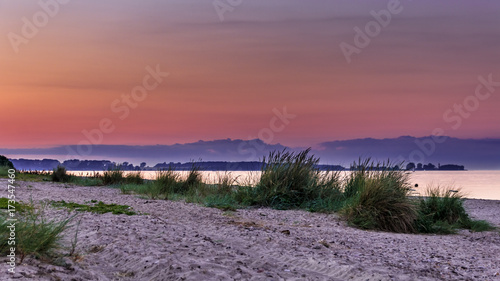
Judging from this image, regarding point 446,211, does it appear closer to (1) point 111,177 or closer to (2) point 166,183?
(2) point 166,183

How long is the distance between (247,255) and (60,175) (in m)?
17.7

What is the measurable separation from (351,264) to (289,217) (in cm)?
464

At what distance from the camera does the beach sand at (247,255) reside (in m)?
A: 4.25

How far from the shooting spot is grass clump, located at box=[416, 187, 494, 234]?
1013 centimetres

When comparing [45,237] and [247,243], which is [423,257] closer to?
[247,243]

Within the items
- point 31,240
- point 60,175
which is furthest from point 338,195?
point 60,175

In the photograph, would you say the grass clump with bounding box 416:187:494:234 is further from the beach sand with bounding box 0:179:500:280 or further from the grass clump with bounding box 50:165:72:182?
the grass clump with bounding box 50:165:72:182

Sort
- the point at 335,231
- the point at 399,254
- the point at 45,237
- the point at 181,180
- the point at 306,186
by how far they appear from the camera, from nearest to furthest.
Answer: the point at 45,237 < the point at 399,254 < the point at 335,231 < the point at 306,186 < the point at 181,180

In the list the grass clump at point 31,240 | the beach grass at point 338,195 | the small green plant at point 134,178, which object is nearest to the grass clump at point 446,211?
the beach grass at point 338,195

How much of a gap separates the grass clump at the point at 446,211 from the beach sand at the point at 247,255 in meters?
2.07

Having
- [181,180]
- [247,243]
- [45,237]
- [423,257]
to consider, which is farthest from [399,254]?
[181,180]

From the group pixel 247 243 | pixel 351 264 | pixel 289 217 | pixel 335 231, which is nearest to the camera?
pixel 351 264

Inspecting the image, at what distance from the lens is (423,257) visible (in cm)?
611

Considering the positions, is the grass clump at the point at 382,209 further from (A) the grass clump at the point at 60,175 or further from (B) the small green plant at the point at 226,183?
(A) the grass clump at the point at 60,175
